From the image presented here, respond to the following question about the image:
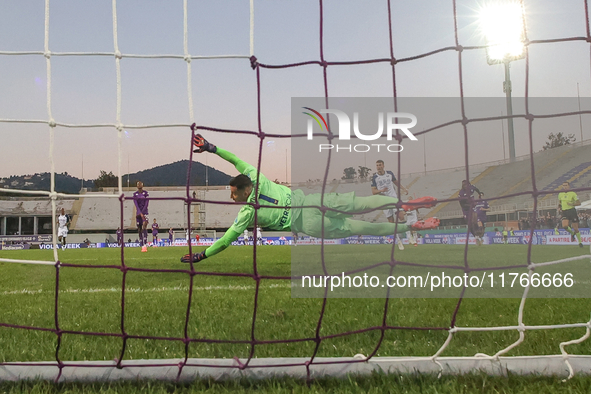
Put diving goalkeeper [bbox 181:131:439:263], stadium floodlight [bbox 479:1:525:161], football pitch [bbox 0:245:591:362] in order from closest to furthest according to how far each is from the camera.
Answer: football pitch [bbox 0:245:591:362] → diving goalkeeper [bbox 181:131:439:263] → stadium floodlight [bbox 479:1:525:161]

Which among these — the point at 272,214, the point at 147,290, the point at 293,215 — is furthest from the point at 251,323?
the point at 293,215

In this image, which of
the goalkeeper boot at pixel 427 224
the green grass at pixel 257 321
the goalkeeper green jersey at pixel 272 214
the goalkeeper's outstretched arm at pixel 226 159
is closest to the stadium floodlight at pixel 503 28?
the goalkeeper boot at pixel 427 224

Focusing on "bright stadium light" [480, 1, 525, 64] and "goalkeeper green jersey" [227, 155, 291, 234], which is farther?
"bright stadium light" [480, 1, 525, 64]

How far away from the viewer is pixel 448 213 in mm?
25922

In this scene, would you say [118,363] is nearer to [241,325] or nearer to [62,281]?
[241,325]

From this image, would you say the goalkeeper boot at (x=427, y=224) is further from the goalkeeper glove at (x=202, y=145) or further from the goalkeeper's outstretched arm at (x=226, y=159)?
the goalkeeper glove at (x=202, y=145)

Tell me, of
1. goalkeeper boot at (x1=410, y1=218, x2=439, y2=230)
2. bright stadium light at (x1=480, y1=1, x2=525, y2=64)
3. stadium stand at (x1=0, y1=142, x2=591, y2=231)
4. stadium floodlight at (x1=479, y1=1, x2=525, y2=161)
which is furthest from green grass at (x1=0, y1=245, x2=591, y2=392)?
stadium stand at (x1=0, y1=142, x2=591, y2=231)

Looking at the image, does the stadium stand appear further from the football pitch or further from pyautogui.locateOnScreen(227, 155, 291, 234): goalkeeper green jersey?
the football pitch

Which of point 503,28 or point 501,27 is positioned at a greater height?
point 501,27

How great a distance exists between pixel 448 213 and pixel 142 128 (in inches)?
1007


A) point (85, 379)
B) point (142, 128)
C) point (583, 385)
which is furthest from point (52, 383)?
point (583, 385)

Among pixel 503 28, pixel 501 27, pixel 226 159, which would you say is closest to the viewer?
pixel 226 159

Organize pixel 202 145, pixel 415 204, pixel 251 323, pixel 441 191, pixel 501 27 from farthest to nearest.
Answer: pixel 441 191 → pixel 501 27 → pixel 202 145 → pixel 251 323 → pixel 415 204

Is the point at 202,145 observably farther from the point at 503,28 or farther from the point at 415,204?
the point at 503,28
